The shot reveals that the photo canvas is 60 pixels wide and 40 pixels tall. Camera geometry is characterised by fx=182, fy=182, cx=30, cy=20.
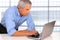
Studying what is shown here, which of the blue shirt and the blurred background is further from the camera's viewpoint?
the blurred background

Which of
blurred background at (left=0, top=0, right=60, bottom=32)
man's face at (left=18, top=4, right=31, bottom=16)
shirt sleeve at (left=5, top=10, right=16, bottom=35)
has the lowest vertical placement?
blurred background at (left=0, top=0, right=60, bottom=32)

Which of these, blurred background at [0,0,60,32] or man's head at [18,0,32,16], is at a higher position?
man's head at [18,0,32,16]

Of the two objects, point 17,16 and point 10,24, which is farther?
point 17,16

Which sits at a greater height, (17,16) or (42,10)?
(17,16)

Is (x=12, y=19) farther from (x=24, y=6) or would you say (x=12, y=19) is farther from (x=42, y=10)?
(x=42, y=10)

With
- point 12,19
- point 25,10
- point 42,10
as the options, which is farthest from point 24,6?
point 42,10

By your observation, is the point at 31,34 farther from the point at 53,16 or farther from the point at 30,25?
the point at 53,16

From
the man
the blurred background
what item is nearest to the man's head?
the man

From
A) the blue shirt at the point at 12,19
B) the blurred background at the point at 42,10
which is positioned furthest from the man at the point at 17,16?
the blurred background at the point at 42,10

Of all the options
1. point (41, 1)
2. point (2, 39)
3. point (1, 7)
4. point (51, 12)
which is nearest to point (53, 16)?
point (51, 12)

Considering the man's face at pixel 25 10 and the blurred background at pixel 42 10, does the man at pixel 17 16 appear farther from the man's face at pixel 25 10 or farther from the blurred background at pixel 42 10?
the blurred background at pixel 42 10

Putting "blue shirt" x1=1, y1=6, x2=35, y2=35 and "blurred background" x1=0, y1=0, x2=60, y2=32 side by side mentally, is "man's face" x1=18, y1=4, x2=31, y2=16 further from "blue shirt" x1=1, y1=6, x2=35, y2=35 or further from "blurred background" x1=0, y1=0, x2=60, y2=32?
"blurred background" x1=0, y1=0, x2=60, y2=32

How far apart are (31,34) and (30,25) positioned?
0.24 meters

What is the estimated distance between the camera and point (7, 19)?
4.70 ft
